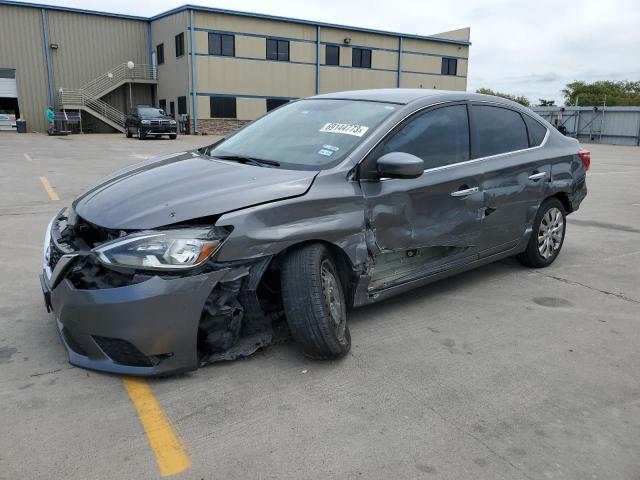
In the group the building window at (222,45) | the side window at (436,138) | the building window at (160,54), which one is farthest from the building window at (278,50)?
the side window at (436,138)

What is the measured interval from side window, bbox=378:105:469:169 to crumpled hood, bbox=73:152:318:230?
0.81 meters

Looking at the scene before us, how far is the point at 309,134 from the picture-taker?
3863 millimetres

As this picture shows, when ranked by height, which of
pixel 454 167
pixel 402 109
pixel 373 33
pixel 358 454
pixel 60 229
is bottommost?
pixel 358 454

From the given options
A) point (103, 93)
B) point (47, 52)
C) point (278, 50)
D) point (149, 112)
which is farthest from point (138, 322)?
point (47, 52)

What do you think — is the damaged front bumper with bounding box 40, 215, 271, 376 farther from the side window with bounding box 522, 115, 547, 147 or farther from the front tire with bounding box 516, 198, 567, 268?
the side window with bounding box 522, 115, 547, 147

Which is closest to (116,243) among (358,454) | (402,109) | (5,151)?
(358,454)

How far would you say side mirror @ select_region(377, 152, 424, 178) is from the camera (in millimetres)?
3332

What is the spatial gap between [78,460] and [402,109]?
2889 mm

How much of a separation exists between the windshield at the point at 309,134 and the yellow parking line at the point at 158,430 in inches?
62.2

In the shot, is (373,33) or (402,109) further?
(373,33)

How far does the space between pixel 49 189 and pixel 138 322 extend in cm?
812

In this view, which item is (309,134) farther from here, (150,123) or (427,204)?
(150,123)

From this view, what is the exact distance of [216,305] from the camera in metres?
2.98

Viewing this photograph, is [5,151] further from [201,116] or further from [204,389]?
[204,389]
